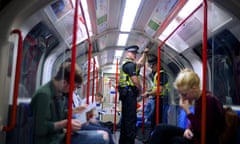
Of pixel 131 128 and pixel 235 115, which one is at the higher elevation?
pixel 235 115

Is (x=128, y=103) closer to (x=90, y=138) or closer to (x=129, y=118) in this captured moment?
(x=129, y=118)

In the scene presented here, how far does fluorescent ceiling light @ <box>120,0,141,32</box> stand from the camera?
429 cm

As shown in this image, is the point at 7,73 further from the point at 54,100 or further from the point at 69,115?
the point at 69,115

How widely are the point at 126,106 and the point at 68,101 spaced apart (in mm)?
2191

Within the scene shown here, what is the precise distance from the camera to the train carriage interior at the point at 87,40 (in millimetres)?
2096

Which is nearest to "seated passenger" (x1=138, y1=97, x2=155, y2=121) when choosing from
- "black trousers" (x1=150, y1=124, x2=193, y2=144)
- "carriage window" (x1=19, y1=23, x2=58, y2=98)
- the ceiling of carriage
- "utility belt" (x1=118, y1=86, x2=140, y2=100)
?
"utility belt" (x1=118, y1=86, x2=140, y2=100)

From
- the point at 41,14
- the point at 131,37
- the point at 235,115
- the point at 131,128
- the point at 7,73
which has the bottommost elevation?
the point at 131,128

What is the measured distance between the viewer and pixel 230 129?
2.46 m

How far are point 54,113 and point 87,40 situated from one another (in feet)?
6.70

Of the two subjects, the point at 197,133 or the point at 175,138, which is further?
the point at 175,138

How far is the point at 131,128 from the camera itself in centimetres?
429

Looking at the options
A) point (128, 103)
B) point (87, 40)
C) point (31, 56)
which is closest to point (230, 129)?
point (31, 56)

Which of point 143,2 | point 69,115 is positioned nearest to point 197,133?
point 69,115

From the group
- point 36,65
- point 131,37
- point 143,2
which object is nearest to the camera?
point 36,65
